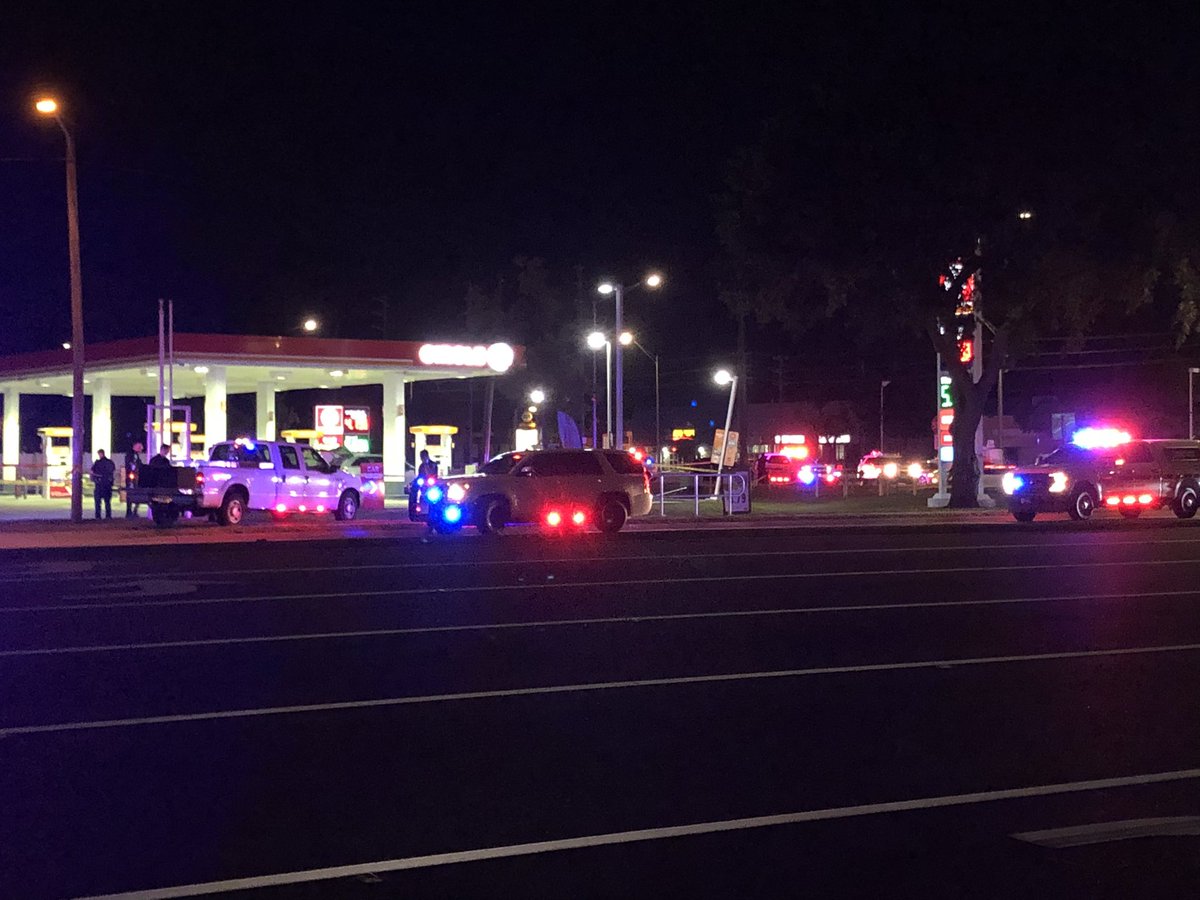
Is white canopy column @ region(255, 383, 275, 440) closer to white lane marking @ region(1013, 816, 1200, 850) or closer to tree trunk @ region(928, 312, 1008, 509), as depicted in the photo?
tree trunk @ region(928, 312, 1008, 509)

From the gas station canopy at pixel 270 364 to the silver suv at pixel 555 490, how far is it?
53.7 ft

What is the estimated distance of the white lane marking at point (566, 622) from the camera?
1309cm

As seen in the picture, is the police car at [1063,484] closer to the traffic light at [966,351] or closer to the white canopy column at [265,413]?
the traffic light at [966,351]

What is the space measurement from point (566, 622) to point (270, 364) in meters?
32.0

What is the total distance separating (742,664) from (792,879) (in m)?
5.87

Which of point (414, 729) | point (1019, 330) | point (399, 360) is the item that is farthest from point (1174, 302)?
point (414, 729)

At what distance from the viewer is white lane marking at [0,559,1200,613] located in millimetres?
16516

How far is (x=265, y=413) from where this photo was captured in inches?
2058

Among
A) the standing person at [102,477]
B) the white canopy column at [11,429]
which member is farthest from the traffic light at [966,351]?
the white canopy column at [11,429]

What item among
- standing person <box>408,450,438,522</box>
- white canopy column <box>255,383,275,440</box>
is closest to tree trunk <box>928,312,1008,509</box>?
standing person <box>408,450,438,522</box>

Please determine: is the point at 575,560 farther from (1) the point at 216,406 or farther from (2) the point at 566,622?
(1) the point at 216,406

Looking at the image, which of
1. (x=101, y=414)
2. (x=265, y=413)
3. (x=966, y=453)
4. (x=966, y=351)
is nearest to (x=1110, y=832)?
(x=966, y=453)

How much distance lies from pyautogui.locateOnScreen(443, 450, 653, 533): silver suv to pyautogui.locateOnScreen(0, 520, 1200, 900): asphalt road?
10.7m

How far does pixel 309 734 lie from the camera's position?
9.34m
